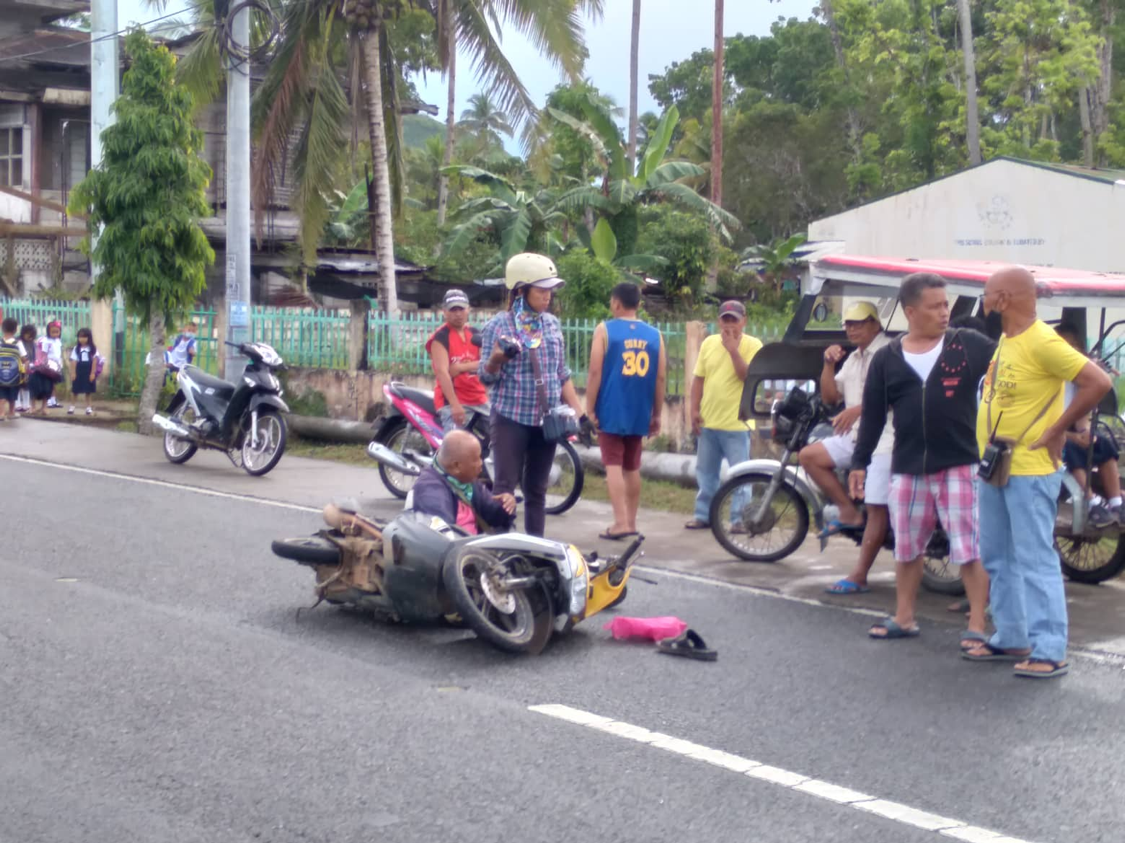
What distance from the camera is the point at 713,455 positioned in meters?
10.5

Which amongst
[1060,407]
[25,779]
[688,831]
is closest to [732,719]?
[688,831]

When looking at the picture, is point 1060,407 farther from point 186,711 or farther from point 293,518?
point 293,518

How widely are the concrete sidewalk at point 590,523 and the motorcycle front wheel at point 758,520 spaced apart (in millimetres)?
120

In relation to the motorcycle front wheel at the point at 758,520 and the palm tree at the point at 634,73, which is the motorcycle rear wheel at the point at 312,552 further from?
the palm tree at the point at 634,73

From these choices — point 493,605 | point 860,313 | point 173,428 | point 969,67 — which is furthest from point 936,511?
point 969,67

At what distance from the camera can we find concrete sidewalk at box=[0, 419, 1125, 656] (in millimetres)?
7934

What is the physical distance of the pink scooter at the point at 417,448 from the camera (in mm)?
11109

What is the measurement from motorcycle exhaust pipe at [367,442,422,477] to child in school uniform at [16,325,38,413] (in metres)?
9.19

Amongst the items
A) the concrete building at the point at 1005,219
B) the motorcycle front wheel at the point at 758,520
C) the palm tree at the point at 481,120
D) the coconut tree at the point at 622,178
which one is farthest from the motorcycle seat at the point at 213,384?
the palm tree at the point at 481,120

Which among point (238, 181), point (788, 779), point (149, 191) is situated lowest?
point (788, 779)

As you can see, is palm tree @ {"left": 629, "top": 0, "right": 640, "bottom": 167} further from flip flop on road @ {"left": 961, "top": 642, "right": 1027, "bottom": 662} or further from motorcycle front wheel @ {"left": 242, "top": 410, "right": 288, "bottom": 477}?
flip flop on road @ {"left": 961, "top": 642, "right": 1027, "bottom": 662}

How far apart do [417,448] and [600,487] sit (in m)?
1.77

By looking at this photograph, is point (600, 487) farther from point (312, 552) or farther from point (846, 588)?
point (312, 552)

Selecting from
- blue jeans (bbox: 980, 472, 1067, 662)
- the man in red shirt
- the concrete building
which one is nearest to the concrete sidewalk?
blue jeans (bbox: 980, 472, 1067, 662)
